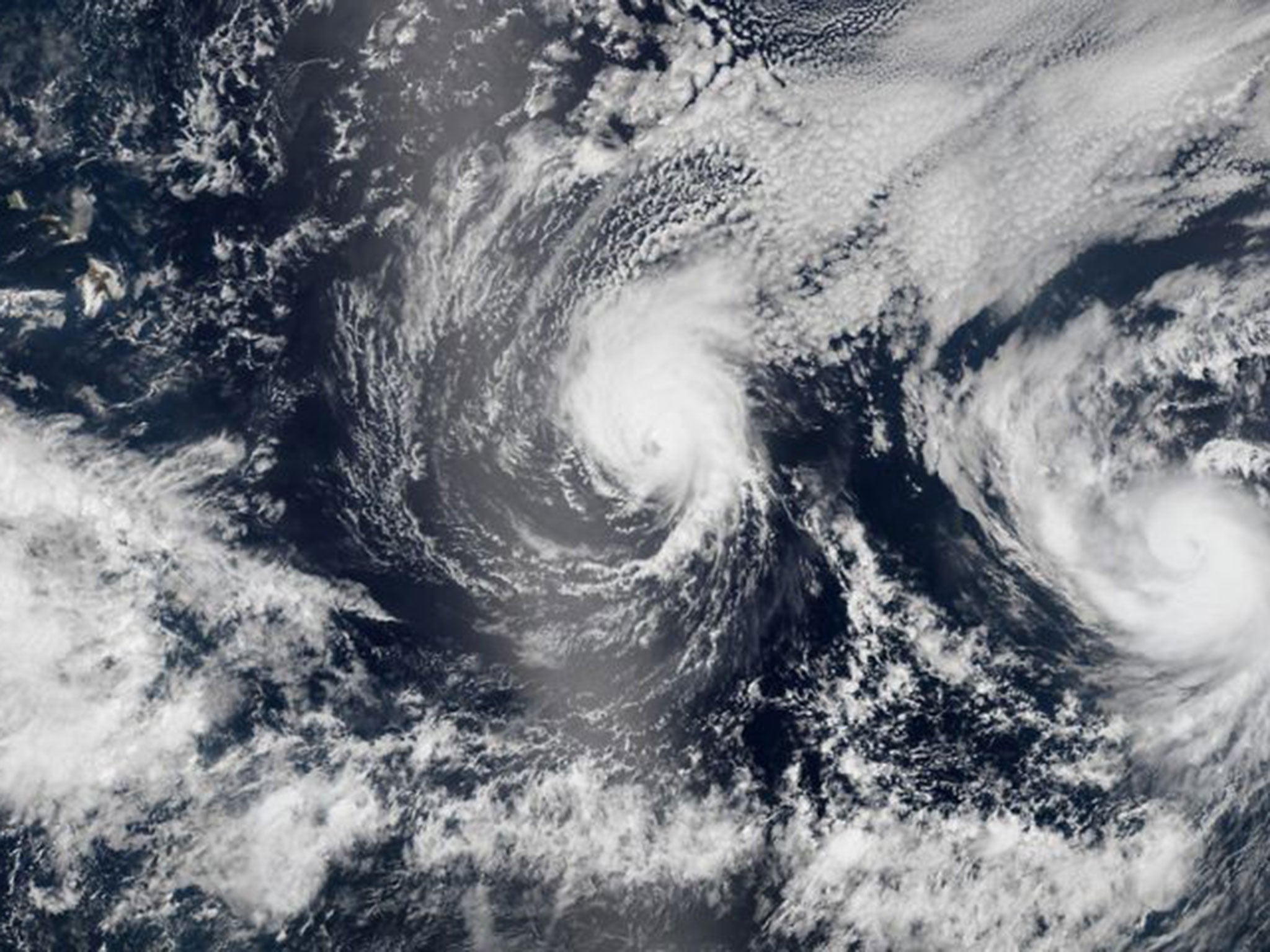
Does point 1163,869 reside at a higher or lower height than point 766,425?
lower

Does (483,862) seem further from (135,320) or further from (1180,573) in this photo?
(1180,573)

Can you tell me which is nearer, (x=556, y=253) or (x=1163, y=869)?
(x=1163, y=869)

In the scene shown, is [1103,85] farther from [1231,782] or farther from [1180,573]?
[1231,782]

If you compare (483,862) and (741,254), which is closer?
(483,862)

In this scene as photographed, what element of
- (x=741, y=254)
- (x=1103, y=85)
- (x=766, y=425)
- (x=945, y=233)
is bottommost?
(x=766, y=425)

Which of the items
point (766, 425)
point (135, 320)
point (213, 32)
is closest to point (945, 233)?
point (766, 425)

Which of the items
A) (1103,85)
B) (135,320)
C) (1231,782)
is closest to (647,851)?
(1231,782)
